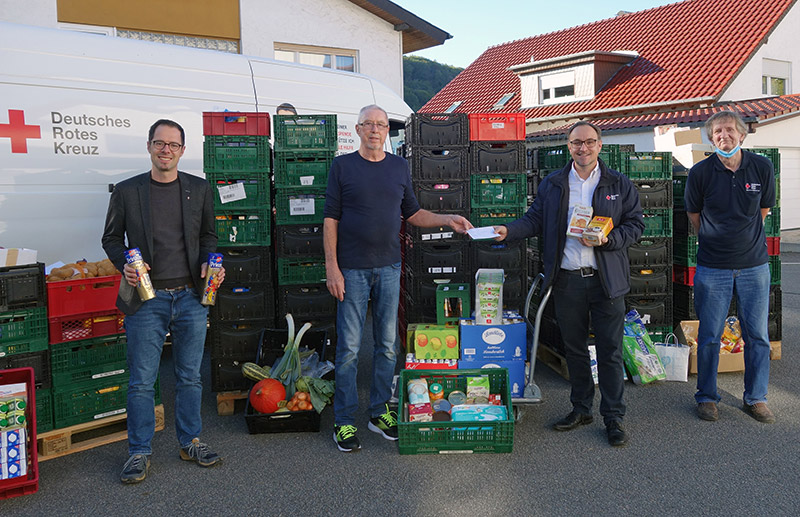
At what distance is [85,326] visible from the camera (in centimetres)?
451

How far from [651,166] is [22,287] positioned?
538 centimetres

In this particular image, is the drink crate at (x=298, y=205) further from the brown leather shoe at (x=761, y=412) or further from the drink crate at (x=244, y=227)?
the brown leather shoe at (x=761, y=412)

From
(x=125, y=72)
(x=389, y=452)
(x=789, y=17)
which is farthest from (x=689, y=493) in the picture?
(x=789, y=17)

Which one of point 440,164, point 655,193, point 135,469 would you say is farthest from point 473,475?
point 655,193

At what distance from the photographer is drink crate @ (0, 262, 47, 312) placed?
13.7ft

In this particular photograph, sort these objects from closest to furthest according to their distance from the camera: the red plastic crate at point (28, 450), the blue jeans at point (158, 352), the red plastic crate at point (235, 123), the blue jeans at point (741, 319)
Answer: the red plastic crate at point (28, 450) → the blue jeans at point (158, 352) → the blue jeans at point (741, 319) → the red plastic crate at point (235, 123)

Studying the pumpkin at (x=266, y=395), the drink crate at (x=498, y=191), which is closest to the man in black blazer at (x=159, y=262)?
the pumpkin at (x=266, y=395)

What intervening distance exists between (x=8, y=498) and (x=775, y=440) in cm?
489

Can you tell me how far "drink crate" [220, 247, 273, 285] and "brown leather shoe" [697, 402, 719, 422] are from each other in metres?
3.50

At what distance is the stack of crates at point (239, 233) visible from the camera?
5125 millimetres

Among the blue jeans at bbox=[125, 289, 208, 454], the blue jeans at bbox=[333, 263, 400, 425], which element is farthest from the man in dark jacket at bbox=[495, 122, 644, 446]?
the blue jeans at bbox=[125, 289, 208, 454]

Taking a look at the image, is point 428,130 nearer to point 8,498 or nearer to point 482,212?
point 482,212

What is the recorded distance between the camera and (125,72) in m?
→ 6.22

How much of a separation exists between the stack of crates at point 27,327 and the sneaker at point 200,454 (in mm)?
1025
